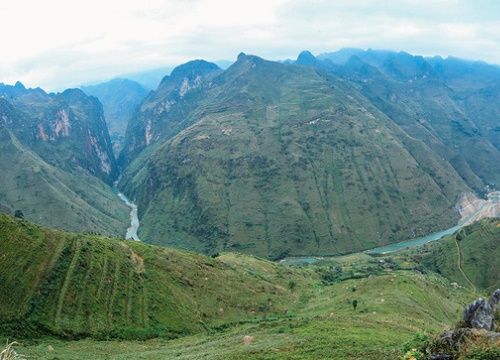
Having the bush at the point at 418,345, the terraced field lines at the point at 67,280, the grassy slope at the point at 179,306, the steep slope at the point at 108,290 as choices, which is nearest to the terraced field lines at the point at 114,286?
the steep slope at the point at 108,290

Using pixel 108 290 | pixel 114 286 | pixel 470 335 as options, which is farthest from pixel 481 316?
pixel 114 286

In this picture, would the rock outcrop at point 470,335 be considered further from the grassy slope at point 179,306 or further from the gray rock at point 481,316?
the grassy slope at point 179,306

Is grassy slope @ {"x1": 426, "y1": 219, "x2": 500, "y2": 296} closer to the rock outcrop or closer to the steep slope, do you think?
the steep slope

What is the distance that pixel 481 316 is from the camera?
30266 millimetres

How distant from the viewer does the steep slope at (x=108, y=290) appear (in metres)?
63.2

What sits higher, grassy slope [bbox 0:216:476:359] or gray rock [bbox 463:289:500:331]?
gray rock [bbox 463:289:500:331]

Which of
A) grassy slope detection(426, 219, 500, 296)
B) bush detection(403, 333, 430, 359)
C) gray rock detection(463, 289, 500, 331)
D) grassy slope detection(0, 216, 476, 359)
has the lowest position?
grassy slope detection(426, 219, 500, 296)

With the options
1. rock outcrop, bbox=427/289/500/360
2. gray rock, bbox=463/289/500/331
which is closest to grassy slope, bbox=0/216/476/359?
gray rock, bbox=463/289/500/331

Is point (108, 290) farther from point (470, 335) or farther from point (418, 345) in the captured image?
point (470, 335)

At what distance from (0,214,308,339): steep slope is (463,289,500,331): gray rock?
5185 cm

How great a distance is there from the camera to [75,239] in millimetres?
80812

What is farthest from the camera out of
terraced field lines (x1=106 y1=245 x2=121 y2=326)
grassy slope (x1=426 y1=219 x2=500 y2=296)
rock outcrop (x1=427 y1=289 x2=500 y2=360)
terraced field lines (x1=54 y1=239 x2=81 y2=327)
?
grassy slope (x1=426 y1=219 x2=500 y2=296)

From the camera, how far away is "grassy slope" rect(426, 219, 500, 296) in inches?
6077

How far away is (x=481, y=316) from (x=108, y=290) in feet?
203
